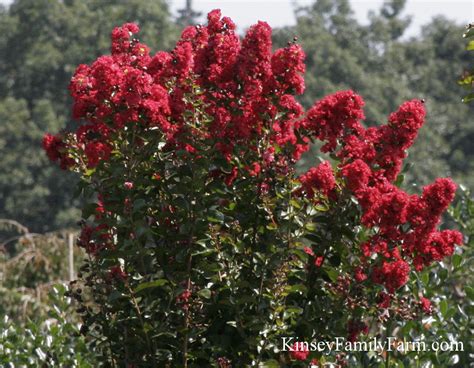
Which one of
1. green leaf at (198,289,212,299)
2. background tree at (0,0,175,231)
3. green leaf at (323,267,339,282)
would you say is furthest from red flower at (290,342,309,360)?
background tree at (0,0,175,231)

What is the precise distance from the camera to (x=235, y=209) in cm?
496

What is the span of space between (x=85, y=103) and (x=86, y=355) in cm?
153

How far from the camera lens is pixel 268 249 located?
4832 millimetres

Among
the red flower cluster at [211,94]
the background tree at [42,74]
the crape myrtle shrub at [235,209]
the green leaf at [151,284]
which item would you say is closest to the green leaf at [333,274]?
the crape myrtle shrub at [235,209]

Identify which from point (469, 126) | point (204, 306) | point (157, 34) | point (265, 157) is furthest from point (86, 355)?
point (469, 126)

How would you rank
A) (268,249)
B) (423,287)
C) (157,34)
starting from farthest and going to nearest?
(157,34)
(423,287)
(268,249)

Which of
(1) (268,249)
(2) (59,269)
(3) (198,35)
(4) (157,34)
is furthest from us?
(4) (157,34)

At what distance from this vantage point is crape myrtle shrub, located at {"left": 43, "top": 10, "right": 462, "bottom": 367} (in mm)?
4801

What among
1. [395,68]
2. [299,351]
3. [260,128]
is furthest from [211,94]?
[395,68]

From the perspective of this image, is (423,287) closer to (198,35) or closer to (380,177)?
(380,177)

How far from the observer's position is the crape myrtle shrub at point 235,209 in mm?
4801

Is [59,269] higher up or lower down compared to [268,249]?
higher up

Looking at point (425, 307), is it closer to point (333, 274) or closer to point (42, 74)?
point (333, 274)

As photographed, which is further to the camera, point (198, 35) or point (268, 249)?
point (198, 35)
